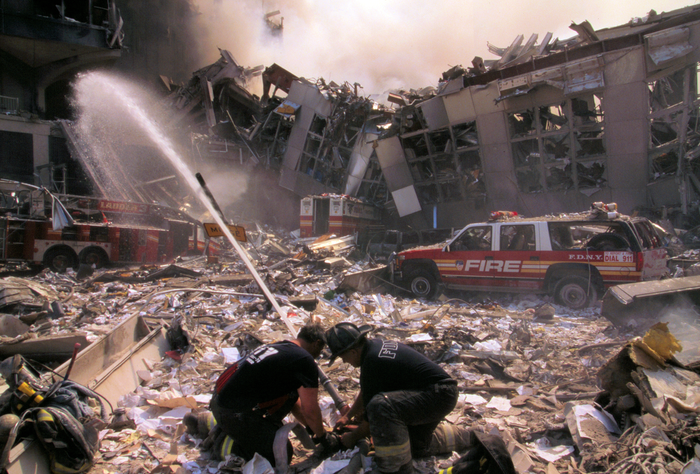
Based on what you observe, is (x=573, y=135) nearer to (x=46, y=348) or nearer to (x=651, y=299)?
(x=651, y=299)

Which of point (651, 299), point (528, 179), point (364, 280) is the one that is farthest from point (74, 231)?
point (528, 179)

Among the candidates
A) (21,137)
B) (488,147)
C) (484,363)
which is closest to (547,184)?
(488,147)

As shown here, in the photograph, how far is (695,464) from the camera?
210 centimetres

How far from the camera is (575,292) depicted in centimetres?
751

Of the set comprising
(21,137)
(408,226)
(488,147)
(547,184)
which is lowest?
(408,226)

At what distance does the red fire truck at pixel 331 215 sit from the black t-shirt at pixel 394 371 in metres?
15.2

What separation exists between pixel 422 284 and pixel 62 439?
7.68 metres

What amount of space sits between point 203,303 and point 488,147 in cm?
1369

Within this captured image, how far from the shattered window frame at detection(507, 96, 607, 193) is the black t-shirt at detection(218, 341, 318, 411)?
15615 millimetres

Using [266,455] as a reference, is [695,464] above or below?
above

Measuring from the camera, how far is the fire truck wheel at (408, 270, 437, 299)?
9.15 m

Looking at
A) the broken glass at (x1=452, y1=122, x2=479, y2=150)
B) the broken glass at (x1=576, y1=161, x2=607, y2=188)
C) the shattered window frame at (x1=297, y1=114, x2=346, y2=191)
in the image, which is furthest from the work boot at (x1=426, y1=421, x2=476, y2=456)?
the shattered window frame at (x1=297, y1=114, x2=346, y2=191)

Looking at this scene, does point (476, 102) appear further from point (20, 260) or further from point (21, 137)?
point (21, 137)

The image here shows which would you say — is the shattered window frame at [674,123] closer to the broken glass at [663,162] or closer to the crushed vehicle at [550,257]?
the broken glass at [663,162]
